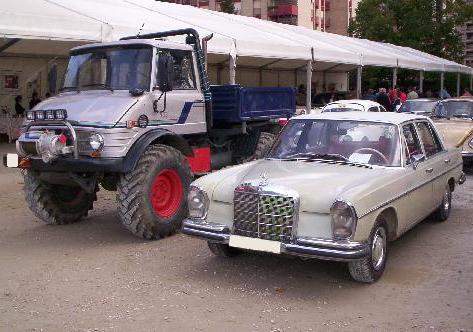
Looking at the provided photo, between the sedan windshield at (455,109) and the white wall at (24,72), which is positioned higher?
the white wall at (24,72)

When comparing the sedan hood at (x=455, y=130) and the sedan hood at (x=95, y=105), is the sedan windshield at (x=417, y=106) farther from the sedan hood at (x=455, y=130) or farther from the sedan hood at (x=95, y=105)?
the sedan hood at (x=95, y=105)

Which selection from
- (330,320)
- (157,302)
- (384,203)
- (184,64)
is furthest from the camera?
(184,64)

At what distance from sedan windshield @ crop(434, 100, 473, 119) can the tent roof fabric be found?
5983mm

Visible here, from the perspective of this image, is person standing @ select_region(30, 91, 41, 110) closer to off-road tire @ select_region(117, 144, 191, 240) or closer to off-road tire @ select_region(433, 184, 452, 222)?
off-road tire @ select_region(117, 144, 191, 240)

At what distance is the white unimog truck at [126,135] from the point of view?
6.53m

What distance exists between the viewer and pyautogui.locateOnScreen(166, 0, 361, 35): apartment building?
2820 inches

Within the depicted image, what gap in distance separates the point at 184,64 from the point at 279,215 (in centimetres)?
365

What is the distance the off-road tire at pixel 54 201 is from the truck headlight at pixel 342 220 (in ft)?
12.2

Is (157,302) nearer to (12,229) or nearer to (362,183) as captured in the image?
(362,183)

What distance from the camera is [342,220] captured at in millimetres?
4750

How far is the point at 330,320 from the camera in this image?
4.48m

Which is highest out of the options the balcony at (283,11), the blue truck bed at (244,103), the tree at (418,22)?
the balcony at (283,11)

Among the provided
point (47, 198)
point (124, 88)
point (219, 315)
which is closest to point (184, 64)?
point (124, 88)

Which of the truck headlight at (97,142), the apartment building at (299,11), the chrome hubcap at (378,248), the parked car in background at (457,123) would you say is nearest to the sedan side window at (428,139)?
the chrome hubcap at (378,248)
